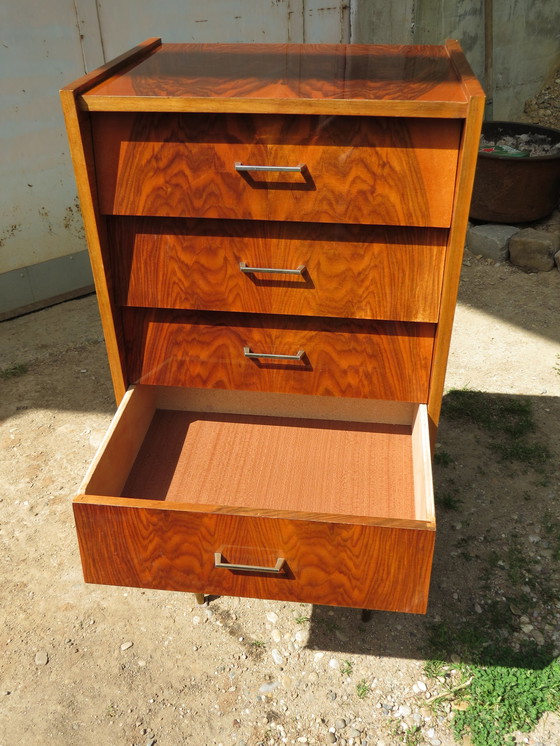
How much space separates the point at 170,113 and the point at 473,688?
1.46 metres

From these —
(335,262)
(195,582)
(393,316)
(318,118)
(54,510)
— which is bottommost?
(54,510)

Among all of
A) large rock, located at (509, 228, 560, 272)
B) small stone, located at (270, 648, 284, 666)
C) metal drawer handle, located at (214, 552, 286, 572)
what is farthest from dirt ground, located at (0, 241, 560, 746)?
large rock, located at (509, 228, 560, 272)

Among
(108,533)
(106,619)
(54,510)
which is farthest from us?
(54,510)

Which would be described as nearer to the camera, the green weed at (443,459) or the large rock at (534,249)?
the green weed at (443,459)

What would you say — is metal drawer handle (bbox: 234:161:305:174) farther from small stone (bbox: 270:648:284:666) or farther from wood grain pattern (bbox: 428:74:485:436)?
small stone (bbox: 270:648:284:666)

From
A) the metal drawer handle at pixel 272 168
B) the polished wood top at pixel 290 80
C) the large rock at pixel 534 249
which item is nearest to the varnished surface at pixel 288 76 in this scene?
the polished wood top at pixel 290 80

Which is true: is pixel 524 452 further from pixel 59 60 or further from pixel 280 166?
pixel 59 60

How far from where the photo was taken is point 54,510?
2.23 meters

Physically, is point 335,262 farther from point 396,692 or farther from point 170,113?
point 396,692

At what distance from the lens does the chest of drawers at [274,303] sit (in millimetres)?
1390

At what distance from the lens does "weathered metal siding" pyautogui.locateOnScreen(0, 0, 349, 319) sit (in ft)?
9.64

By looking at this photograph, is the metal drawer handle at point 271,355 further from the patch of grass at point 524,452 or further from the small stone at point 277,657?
the patch of grass at point 524,452

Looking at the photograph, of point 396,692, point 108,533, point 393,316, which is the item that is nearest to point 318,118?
point 393,316

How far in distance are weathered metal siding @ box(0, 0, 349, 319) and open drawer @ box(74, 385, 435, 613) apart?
165 cm
